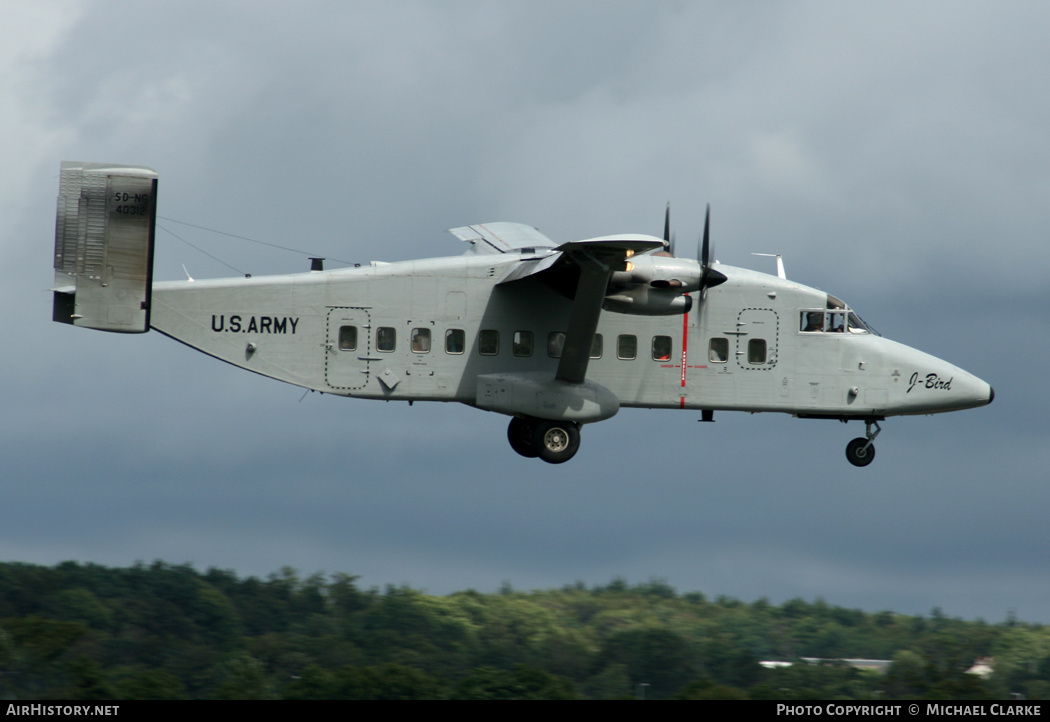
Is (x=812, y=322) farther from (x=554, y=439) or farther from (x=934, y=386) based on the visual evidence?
(x=554, y=439)

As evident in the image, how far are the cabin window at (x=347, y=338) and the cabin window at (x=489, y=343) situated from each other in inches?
105

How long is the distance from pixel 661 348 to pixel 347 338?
22.6ft

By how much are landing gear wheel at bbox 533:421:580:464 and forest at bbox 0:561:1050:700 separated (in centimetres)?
1629

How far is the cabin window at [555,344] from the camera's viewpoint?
2378cm

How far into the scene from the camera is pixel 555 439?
79.1 feet

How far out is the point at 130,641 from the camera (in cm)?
4344

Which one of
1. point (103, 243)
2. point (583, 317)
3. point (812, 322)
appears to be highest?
point (103, 243)

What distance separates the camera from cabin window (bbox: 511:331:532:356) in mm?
23719

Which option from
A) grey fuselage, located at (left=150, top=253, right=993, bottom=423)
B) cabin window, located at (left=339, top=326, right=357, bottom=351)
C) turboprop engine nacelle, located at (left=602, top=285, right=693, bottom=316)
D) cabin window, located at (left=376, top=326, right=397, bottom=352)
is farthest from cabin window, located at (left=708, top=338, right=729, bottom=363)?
cabin window, located at (left=339, top=326, right=357, bottom=351)

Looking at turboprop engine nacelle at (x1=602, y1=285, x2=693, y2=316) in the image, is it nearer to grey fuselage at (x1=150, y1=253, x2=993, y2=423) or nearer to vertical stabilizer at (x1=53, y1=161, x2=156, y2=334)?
grey fuselage at (x1=150, y1=253, x2=993, y2=423)

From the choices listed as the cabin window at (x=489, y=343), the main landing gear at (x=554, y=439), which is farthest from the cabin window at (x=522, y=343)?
the main landing gear at (x=554, y=439)

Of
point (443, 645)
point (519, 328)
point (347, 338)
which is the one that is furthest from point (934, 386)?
point (443, 645)
